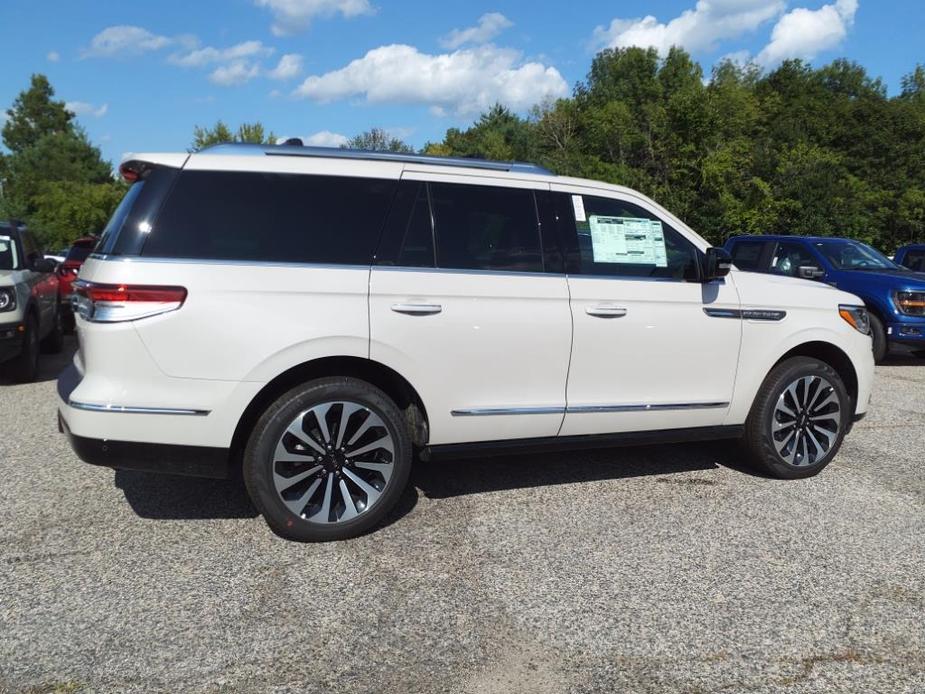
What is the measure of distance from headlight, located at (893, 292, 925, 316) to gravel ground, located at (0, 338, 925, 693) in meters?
5.67

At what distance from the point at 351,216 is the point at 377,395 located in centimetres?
94

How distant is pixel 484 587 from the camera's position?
3475 mm

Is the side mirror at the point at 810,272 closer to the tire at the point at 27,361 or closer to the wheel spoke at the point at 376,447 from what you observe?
the wheel spoke at the point at 376,447

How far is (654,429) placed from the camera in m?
4.66

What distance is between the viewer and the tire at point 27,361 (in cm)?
812

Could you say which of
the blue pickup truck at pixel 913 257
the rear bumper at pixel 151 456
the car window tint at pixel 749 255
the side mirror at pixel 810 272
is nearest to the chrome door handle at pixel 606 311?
the rear bumper at pixel 151 456

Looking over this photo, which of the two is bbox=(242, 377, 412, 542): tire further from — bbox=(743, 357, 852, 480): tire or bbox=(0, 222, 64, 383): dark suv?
bbox=(0, 222, 64, 383): dark suv

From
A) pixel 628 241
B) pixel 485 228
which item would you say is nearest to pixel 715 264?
pixel 628 241

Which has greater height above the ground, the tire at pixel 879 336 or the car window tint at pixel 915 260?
the car window tint at pixel 915 260

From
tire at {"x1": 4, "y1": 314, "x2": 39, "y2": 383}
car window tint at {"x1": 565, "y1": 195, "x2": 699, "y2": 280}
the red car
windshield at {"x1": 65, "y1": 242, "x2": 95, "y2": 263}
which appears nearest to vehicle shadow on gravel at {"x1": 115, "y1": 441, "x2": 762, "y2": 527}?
car window tint at {"x1": 565, "y1": 195, "x2": 699, "y2": 280}

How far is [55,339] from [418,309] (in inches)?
328

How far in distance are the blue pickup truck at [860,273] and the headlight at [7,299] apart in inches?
346

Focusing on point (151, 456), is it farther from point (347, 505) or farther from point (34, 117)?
point (34, 117)

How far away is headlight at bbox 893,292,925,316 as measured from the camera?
996 cm
